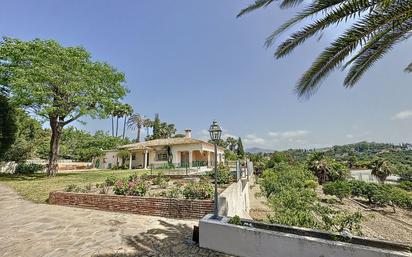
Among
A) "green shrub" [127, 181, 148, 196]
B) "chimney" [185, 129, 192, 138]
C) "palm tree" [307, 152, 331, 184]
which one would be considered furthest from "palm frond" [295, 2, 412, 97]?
"palm tree" [307, 152, 331, 184]

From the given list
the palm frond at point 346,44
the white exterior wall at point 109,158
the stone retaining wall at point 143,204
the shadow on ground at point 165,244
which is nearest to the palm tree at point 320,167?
the white exterior wall at point 109,158

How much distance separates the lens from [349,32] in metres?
4.41

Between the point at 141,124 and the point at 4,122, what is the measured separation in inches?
1669

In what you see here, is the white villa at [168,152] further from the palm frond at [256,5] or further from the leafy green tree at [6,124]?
the palm frond at [256,5]

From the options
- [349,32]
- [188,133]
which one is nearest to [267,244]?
[349,32]

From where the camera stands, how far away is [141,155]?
33844 millimetres

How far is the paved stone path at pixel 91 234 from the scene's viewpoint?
4938mm

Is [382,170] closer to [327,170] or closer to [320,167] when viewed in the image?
[327,170]

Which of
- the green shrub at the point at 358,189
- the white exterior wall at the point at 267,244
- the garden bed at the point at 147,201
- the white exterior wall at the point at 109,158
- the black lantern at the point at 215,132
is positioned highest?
the white exterior wall at the point at 109,158

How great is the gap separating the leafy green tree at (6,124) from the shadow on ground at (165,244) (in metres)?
21.1

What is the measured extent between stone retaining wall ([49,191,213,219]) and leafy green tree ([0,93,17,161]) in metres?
15.7

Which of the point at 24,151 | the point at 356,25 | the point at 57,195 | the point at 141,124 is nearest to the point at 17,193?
the point at 57,195

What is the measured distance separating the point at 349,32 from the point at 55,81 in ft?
63.4

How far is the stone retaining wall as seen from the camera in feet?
23.7
